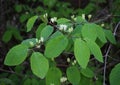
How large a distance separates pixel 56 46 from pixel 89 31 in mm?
221

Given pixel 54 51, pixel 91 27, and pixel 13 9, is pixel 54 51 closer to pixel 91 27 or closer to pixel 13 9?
pixel 91 27

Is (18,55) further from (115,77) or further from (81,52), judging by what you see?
(115,77)

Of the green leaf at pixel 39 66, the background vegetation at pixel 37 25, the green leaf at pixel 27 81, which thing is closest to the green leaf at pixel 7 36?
the background vegetation at pixel 37 25

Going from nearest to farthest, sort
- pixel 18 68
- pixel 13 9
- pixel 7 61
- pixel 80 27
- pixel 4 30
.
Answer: pixel 7 61, pixel 80 27, pixel 18 68, pixel 4 30, pixel 13 9

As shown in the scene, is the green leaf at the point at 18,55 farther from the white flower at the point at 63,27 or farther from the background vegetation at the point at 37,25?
the background vegetation at the point at 37,25

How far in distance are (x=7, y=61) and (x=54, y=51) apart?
0.85ft

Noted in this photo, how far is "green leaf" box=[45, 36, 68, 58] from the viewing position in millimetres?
1412

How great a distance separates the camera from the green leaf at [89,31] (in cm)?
151

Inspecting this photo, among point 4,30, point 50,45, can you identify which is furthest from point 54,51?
point 4,30

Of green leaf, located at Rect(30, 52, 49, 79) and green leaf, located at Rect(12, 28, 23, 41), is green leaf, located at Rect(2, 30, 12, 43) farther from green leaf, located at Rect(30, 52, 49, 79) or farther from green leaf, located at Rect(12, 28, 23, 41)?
green leaf, located at Rect(30, 52, 49, 79)

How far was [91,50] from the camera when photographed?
4.66ft

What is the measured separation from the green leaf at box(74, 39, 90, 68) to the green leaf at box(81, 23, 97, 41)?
0.12m

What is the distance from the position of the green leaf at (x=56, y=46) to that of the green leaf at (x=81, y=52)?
69 mm

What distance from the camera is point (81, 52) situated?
4.47 ft
